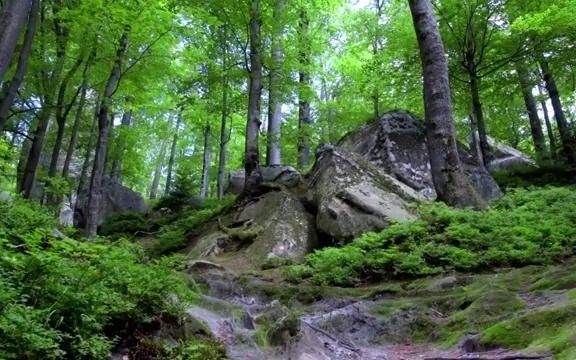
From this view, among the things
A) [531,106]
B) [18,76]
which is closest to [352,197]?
[18,76]

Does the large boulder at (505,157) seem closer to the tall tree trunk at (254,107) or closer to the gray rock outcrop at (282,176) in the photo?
the gray rock outcrop at (282,176)

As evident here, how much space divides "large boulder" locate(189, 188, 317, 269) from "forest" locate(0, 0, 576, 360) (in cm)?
5

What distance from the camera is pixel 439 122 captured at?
8844 millimetres

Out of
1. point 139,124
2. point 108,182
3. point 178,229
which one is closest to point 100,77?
point 178,229

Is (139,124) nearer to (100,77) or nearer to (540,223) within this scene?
(100,77)

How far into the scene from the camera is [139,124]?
25406 millimetres

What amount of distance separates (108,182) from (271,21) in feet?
41.8

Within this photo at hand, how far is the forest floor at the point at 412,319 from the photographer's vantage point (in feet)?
11.3

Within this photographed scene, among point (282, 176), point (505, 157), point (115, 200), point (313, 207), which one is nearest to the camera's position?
point (313, 207)

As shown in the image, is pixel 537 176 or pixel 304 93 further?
pixel 304 93

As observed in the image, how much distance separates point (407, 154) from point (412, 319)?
7374 millimetres

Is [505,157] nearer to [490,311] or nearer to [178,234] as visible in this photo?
[178,234]

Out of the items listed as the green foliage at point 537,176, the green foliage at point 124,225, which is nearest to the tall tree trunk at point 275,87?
the green foliage at point 124,225

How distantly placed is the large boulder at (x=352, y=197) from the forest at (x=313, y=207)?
5cm
